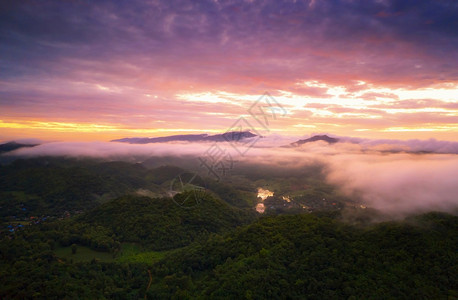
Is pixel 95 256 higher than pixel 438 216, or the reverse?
pixel 438 216

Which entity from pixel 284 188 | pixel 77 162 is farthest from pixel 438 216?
pixel 77 162

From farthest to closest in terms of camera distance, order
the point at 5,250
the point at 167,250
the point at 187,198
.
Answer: the point at 187,198
the point at 167,250
the point at 5,250

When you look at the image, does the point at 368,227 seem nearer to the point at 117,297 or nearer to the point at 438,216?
the point at 438,216

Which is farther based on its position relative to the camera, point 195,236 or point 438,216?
point 195,236

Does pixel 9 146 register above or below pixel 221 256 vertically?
above

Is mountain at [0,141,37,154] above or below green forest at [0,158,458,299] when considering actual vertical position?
above

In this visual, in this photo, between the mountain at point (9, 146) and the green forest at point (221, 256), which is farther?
the mountain at point (9, 146)

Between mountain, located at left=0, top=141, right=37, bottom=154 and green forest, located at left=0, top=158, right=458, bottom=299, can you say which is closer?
green forest, located at left=0, top=158, right=458, bottom=299

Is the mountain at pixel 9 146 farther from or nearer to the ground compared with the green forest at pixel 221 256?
farther from the ground

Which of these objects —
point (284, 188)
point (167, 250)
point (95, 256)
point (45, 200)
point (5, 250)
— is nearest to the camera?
point (5, 250)

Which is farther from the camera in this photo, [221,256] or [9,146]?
[9,146]

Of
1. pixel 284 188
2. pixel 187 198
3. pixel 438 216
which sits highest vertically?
pixel 438 216
